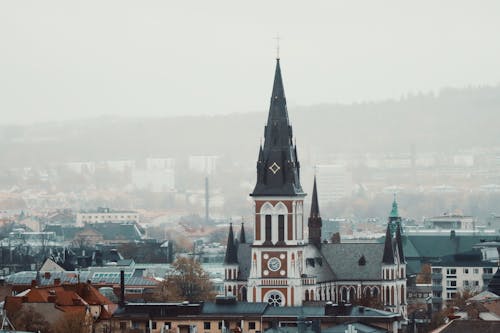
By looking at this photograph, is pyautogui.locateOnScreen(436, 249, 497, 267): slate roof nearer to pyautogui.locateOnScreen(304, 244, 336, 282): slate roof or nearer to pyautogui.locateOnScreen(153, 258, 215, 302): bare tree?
pyautogui.locateOnScreen(153, 258, 215, 302): bare tree

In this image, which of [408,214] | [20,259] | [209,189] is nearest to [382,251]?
[20,259]

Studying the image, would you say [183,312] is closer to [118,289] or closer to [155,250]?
[118,289]

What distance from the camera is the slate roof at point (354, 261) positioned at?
68.9 meters

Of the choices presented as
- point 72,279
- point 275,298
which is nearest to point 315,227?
point 275,298

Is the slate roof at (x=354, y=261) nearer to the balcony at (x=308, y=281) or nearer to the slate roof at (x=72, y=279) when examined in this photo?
the balcony at (x=308, y=281)

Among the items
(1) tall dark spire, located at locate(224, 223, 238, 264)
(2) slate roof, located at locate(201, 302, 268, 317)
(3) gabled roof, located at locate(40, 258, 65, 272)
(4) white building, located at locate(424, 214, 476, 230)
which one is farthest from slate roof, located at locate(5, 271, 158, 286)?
(4) white building, located at locate(424, 214, 476, 230)

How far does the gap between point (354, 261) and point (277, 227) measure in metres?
3.95

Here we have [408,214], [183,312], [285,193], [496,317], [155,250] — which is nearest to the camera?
[496,317]

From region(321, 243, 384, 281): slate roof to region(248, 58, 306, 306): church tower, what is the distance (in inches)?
97.8

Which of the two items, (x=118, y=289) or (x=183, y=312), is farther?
(x=118, y=289)

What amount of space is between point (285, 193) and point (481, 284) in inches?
800

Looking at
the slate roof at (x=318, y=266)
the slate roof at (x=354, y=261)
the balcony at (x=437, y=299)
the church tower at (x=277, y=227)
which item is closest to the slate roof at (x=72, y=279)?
the balcony at (x=437, y=299)

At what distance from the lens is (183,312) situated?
55531 millimetres

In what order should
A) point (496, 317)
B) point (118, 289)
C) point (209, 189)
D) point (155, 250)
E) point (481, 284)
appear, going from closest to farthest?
point (496, 317) < point (118, 289) < point (481, 284) < point (155, 250) < point (209, 189)
